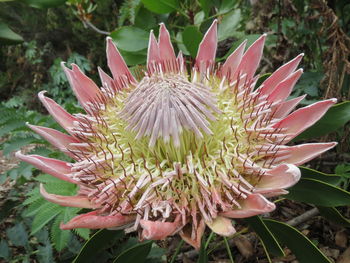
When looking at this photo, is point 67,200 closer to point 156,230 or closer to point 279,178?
point 156,230

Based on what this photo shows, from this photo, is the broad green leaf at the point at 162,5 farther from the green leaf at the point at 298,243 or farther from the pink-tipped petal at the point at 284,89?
the green leaf at the point at 298,243

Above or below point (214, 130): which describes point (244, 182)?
below

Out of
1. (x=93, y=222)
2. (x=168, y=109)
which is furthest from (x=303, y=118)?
(x=93, y=222)

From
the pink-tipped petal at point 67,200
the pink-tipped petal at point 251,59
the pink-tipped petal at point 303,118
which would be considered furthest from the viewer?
the pink-tipped petal at point 251,59

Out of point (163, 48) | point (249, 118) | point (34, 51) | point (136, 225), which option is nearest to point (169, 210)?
point (136, 225)

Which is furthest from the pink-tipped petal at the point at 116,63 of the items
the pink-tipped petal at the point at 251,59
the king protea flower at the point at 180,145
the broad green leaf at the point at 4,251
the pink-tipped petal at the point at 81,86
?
the broad green leaf at the point at 4,251

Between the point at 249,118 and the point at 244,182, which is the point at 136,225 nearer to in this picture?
the point at 244,182
